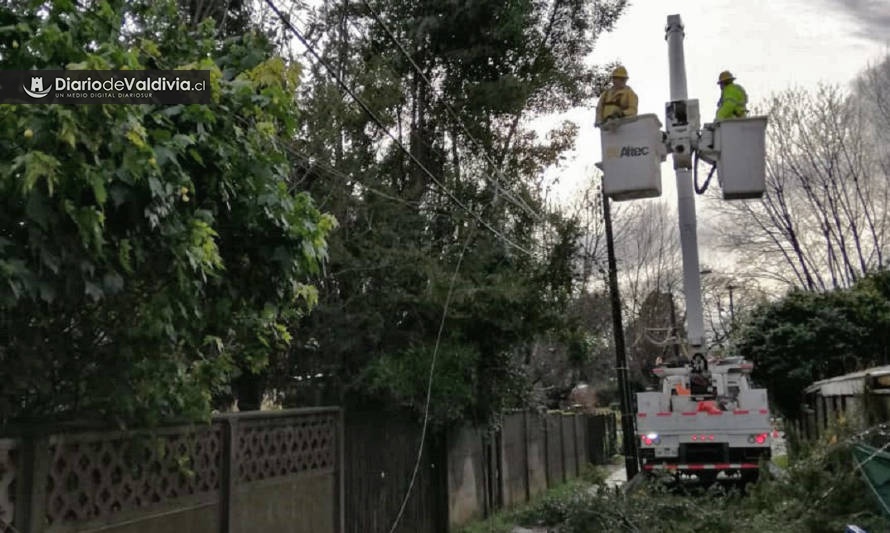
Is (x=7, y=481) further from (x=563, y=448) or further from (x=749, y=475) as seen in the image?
(x=563, y=448)

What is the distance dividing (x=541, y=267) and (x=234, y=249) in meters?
7.02

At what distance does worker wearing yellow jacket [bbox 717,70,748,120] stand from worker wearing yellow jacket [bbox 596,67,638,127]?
1373mm

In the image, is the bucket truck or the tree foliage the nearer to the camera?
the bucket truck

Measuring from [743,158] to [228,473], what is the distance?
8.31 m

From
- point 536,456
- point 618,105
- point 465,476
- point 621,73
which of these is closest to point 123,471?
point 465,476

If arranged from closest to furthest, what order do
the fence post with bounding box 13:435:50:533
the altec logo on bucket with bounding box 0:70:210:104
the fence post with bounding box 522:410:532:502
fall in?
the altec logo on bucket with bounding box 0:70:210:104 < the fence post with bounding box 13:435:50:533 < the fence post with bounding box 522:410:532:502

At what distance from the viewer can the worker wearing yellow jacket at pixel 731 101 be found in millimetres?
11531

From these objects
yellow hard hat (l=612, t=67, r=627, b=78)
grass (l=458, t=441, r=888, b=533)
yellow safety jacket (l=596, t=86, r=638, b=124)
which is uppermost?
yellow hard hat (l=612, t=67, r=627, b=78)

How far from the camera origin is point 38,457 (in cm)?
418

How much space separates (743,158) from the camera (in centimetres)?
1106

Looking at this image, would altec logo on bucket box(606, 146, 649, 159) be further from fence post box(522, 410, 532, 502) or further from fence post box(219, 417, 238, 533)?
fence post box(219, 417, 238, 533)

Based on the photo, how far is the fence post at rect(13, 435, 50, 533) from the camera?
13.5ft

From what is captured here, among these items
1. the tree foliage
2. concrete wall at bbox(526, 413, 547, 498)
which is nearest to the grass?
concrete wall at bbox(526, 413, 547, 498)

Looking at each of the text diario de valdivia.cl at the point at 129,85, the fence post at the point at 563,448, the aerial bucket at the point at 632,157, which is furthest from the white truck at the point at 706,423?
the text diario de valdivia.cl at the point at 129,85
